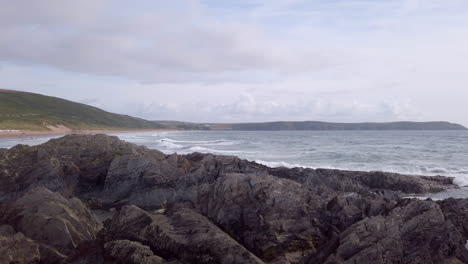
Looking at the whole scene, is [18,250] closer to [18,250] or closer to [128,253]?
[18,250]

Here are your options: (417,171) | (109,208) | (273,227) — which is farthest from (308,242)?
(417,171)

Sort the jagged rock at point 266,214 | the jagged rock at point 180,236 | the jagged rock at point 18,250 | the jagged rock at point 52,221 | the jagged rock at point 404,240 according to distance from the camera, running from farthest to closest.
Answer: the jagged rock at point 52,221, the jagged rock at point 266,214, the jagged rock at point 18,250, the jagged rock at point 180,236, the jagged rock at point 404,240

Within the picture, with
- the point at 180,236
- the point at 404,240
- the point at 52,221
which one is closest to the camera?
the point at 404,240

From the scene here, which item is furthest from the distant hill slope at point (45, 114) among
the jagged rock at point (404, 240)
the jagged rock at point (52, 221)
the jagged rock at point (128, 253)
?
the jagged rock at point (404, 240)

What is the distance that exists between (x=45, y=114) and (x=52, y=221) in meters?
137

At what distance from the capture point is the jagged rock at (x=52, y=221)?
35.7ft

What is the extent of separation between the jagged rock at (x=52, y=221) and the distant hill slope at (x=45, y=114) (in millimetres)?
89299

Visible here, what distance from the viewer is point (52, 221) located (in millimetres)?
11094

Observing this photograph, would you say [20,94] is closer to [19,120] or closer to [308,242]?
[19,120]

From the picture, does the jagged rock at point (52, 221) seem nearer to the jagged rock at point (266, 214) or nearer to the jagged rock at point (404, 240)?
the jagged rock at point (266, 214)

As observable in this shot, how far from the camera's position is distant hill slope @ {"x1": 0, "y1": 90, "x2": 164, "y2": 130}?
10603 centimetres

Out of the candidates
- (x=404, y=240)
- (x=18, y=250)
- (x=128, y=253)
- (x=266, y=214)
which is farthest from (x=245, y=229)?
(x=18, y=250)

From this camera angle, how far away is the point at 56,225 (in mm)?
11055

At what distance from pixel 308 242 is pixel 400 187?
45.6 ft
